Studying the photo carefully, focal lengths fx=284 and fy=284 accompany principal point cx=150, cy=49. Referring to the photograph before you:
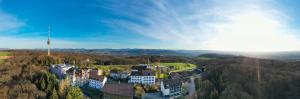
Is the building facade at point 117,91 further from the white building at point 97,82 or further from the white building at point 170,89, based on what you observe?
the white building at point 170,89

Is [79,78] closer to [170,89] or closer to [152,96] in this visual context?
[152,96]

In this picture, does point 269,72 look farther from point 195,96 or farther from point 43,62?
point 43,62

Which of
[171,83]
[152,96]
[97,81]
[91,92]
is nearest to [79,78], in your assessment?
[97,81]

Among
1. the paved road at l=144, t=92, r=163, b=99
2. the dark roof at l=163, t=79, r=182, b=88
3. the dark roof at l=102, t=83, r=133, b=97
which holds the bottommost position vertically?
the paved road at l=144, t=92, r=163, b=99

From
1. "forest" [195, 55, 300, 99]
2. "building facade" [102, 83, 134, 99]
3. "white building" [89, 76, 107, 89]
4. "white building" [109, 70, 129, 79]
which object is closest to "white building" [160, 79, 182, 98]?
"forest" [195, 55, 300, 99]

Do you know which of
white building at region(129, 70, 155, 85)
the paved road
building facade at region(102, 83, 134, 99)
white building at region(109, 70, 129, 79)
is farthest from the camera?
white building at region(109, 70, 129, 79)

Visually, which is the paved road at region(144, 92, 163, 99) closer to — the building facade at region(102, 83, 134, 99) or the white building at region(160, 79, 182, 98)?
the white building at region(160, 79, 182, 98)

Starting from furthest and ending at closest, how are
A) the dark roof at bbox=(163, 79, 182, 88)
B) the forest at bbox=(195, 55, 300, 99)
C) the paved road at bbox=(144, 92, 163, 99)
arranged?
the dark roof at bbox=(163, 79, 182, 88) < the paved road at bbox=(144, 92, 163, 99) < the forest at bbox=(195, 55, 300, 99)

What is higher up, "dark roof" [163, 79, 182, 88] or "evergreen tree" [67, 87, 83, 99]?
"dark roof" [163, 79, 182, 88]
